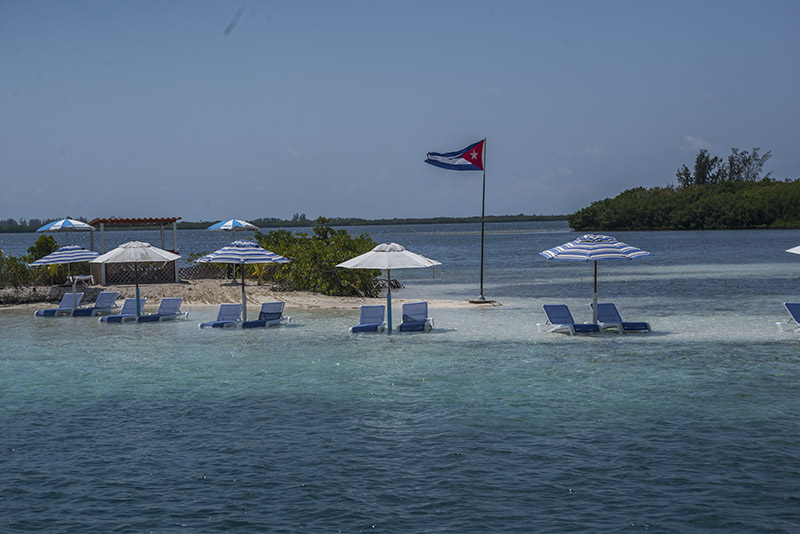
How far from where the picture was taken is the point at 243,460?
410 inches

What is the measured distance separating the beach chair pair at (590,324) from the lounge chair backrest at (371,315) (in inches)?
170

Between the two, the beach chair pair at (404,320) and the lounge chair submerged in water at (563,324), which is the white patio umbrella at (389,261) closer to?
the beach chair pair at (404,320)

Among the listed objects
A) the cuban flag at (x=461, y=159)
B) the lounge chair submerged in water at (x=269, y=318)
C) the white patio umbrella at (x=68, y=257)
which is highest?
the cuban flag at (x=461, y=159)

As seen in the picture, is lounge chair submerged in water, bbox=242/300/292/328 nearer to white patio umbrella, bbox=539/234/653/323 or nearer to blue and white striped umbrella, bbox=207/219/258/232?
white patio umbrella, bbox=539/234/653/323

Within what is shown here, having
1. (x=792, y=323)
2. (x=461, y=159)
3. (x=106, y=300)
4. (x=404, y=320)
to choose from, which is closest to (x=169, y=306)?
(x=106, y=300)

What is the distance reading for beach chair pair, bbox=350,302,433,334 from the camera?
2172 centimetres

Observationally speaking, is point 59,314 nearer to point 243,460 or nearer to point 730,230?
point 243,460

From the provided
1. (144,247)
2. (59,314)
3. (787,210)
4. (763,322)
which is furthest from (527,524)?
(787,210)

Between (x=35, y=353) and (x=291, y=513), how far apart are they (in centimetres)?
1313

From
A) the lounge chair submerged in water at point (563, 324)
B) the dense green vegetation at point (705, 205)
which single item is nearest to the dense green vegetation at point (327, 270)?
the lounge chair submerged in water at point (563, 324)

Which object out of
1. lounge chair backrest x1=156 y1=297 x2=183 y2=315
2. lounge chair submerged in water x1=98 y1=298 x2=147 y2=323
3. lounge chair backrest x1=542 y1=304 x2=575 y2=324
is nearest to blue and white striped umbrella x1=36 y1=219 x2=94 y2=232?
lounge chair submerged in water x1=98 y1=298 x2=147 y2=323

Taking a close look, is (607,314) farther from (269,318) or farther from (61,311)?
Result: (61,311)

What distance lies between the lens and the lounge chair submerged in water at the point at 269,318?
76.7 ft

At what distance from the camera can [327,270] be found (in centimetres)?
3241
